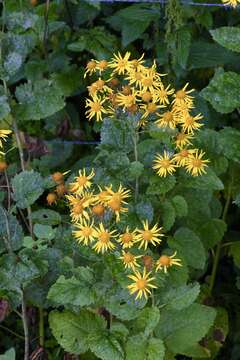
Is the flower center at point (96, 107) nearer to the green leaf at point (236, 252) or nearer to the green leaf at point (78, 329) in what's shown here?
the green leaf at point (78, 329)

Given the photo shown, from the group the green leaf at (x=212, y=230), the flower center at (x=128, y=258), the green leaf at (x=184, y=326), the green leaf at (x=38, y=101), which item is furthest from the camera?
the green leaf at (x=212, y=230)

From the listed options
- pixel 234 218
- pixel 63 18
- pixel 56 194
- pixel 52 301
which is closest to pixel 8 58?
pixel 56 194

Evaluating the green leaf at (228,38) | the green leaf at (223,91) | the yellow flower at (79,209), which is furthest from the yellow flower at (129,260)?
the green leaf at (228,38)

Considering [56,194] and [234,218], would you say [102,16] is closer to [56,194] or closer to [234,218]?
[234,218]


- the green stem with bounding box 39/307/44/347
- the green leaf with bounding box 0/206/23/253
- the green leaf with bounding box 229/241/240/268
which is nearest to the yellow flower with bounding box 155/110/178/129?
the green leaf with bounding box 0/206/23/253

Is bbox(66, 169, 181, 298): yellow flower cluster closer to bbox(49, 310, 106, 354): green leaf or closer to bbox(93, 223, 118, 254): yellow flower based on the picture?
bbox(93, 223, 118, 254): yellow flower
